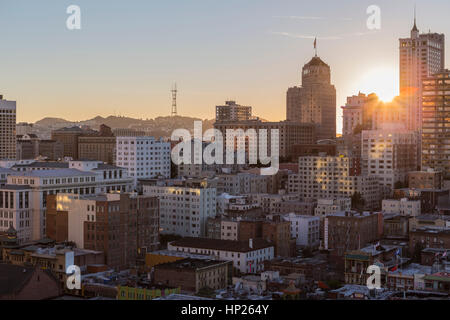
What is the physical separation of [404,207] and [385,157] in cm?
842

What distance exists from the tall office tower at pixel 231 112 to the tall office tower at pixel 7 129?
60.6 feet

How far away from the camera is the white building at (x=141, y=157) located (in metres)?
31.2

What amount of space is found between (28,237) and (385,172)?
18602 mm

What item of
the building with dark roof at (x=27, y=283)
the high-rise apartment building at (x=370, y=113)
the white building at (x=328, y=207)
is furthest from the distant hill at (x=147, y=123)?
the building with dark roof at (x=27, y=283)

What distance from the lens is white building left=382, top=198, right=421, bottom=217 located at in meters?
24.4

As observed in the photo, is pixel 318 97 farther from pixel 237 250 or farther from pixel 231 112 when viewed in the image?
pixel 237 250

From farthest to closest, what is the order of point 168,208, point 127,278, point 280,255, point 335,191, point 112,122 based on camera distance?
point 112,122
point 335,191
point 168,208
point 280,255
point 127,278

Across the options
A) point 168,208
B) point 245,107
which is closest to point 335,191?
point 168,208

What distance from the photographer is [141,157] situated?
31547 millimetres

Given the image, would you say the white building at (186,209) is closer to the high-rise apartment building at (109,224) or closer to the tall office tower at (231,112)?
the high-rise apartment building at (109,224)

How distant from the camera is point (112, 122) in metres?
66.9

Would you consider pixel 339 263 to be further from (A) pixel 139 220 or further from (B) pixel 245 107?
(B) pixel 245 107

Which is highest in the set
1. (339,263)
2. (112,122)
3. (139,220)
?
(112,122)

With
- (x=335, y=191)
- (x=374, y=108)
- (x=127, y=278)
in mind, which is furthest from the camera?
(x=374, y=108)
